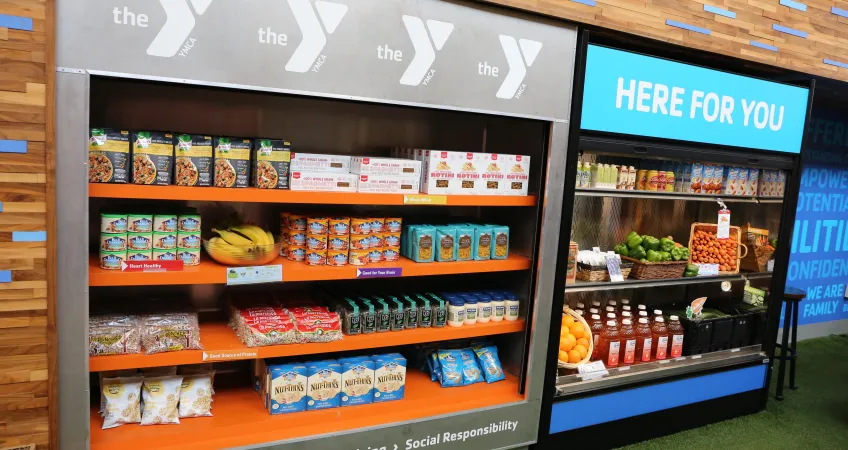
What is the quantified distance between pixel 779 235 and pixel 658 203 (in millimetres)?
818

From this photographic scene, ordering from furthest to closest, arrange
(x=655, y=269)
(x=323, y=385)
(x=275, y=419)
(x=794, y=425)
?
(x=794, y=425) → (x=655, y=269) → (x=323, y=385) → (x=275, y=419)

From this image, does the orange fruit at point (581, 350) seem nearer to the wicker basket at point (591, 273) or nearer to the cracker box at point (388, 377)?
the wicker basket at point (591, 273)

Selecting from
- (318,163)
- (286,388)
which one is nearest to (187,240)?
(318,163)

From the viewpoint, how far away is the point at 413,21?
2523 mm

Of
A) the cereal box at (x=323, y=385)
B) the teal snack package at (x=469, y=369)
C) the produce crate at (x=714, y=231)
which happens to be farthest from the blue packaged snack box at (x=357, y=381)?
the produce crate at (x=714, y=231)

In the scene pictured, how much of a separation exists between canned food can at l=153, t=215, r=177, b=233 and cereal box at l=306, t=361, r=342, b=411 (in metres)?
0.90

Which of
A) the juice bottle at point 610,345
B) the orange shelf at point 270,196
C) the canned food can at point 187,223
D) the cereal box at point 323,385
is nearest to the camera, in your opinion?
the orange shelf at point 270,196

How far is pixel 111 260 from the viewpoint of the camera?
2316 millimetres

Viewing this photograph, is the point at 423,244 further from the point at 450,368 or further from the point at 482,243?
the point at 450,368

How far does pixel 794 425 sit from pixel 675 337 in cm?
108

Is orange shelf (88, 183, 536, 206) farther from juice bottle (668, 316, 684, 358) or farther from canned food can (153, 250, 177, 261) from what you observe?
→ juice bottle (668, 316, 684, 358)

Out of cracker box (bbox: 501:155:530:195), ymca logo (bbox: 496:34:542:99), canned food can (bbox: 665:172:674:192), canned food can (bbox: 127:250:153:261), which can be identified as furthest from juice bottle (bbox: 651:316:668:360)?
canned food can (bbox: 127:250:153:261)

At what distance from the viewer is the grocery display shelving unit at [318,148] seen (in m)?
2.09

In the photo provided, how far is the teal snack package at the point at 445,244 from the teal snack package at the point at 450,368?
588 mm
